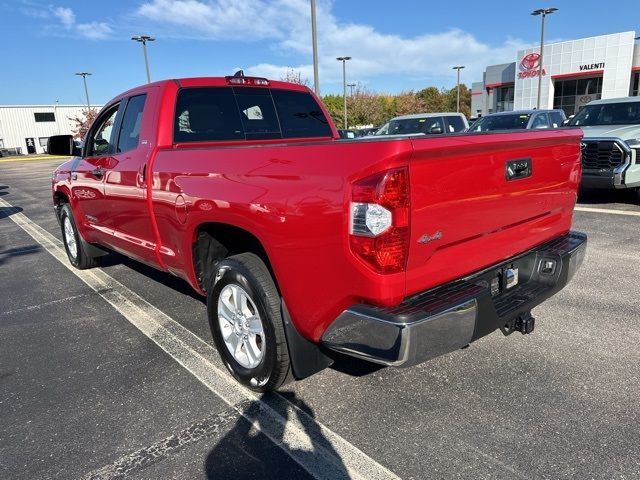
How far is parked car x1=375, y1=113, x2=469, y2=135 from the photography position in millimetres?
13586

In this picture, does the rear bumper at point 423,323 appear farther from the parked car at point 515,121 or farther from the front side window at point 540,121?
the front side window at point 540,121

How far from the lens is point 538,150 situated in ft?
9.58

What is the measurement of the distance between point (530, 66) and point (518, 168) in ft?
159

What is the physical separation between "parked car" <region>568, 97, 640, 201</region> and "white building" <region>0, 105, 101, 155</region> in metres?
69.2

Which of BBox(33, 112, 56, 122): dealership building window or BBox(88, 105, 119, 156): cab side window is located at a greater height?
BBox(33, 112, 56, 122): dealership building window

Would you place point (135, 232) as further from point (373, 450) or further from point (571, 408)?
point (571, 408)

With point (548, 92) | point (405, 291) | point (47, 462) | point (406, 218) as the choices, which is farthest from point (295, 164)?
point (548, 92)

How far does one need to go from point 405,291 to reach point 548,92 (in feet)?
164

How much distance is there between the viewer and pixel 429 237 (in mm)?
2332

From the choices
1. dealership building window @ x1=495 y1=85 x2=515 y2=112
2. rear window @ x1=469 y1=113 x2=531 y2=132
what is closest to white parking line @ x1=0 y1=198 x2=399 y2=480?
rear window @ x1=469 y1=113 x2=531 y2=132

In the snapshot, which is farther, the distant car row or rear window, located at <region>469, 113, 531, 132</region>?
rear window, located at <region>469, 113, 531, 132</region>

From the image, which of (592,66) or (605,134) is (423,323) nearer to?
(605,134)

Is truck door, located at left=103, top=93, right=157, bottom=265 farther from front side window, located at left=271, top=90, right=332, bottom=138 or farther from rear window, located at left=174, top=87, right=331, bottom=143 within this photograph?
front side window, located at left=271, top=90, right=332, bottom=138

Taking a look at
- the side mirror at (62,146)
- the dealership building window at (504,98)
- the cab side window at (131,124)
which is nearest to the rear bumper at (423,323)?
the cab side window at (131,124)
